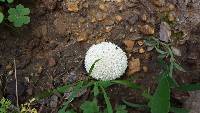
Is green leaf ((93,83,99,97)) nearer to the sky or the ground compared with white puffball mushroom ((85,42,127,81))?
nearer to the ground

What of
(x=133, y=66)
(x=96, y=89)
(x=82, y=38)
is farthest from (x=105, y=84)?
(x=82, y=38)

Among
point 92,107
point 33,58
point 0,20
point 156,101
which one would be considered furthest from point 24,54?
point 156,101

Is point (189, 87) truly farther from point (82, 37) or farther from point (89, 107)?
point (82, 37)

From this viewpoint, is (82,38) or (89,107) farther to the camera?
(82,38)

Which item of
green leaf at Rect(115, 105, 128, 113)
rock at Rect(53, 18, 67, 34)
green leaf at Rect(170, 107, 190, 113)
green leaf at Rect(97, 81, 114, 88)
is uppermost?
rock at Rect(53, 18, 67, 34)

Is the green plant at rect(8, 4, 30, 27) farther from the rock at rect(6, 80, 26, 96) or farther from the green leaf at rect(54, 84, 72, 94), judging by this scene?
the green leaf at rect(54, 84, 72, 94)

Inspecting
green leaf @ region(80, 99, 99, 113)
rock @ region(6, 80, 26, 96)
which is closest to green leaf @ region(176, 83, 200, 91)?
green leaf @ region(80, 99, 99, 113)
